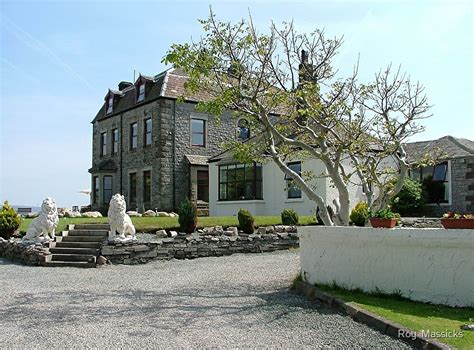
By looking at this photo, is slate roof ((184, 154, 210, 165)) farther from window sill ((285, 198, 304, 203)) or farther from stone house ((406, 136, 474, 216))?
stone house ((406, 136, 474, 216))

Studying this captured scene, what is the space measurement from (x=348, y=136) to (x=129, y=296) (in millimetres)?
5617

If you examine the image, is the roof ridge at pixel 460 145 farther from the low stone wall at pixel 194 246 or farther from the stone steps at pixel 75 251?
the stone steps at pixel 75 251

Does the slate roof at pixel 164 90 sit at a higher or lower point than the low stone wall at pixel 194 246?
higher

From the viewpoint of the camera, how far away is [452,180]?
76.3 feet

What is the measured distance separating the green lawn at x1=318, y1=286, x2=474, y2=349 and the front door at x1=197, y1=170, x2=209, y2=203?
21.2m

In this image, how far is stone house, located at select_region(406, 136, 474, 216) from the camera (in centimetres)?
2270

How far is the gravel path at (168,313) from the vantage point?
18.2 feet

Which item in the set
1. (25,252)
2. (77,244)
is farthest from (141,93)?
(25,252)

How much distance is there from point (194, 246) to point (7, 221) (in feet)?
22.1

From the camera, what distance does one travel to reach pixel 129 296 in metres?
8.33

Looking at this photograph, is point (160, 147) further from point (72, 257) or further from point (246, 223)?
point (72, 257)

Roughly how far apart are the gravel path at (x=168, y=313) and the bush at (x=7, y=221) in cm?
490

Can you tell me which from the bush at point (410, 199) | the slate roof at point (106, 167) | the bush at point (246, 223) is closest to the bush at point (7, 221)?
the bush at point (246, 223)

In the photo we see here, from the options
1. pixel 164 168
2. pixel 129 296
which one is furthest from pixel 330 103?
pixel 164 168
